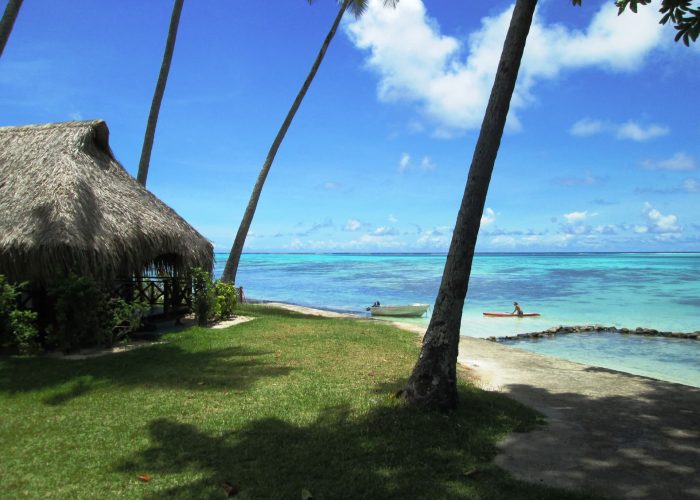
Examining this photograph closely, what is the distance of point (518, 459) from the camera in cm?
417

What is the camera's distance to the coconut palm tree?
16.2 meters

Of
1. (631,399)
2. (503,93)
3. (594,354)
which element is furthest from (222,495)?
(594,354)

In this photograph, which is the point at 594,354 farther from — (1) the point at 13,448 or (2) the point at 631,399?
(1) the point at 13,448

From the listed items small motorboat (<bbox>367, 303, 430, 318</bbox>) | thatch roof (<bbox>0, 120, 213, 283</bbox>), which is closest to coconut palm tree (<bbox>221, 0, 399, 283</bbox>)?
thatch roof (<bbox>0, 120, 213, 283</bbox>)

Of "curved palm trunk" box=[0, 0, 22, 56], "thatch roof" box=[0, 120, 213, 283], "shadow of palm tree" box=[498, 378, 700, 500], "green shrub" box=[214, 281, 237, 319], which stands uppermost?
"curved palm trunk" box=[0, 0, 22, 56]

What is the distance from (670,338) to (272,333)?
Result: 12.9 metres

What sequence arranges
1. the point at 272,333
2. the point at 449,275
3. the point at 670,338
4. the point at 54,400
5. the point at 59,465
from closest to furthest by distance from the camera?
the point at 59,465, the point at 449,275, the point at 54,400, the point at 272,333, the point at 670,338

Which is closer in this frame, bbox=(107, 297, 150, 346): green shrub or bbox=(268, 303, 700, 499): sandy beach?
bbox=(268, 303, 700, 499): sandy beach

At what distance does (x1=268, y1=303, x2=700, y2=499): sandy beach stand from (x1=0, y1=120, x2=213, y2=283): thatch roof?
7072 millimetres

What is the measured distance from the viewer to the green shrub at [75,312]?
27.2 ft

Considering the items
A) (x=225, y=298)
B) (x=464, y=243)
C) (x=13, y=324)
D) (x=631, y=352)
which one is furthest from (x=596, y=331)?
(x=13, y=324)

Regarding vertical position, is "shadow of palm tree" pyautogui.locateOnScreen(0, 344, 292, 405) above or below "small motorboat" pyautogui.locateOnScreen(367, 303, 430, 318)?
below

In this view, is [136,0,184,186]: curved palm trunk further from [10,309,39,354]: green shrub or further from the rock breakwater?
the rock breakwater

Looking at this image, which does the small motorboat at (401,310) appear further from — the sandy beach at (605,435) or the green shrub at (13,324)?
the green shrub at (13,324)
